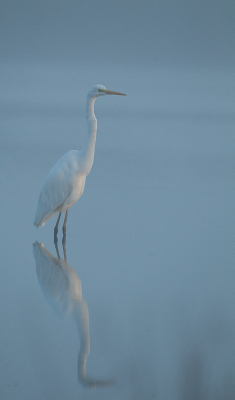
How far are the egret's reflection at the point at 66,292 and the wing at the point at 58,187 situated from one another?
62 centimetres

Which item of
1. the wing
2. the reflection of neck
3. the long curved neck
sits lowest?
the reflection of neck

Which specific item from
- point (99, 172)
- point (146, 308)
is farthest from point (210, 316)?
point (99, 172)

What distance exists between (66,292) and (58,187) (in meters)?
1.65

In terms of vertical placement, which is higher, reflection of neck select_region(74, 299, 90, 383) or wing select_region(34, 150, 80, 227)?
wing select_region(34, 150, 80, 227)

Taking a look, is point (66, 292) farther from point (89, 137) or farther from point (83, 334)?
point (89, 137)

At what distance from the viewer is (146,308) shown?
Result: 8.07ft

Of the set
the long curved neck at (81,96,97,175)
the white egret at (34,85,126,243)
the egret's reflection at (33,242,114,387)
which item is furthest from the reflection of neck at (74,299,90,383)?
the long curved neck at (81,96,97,175)

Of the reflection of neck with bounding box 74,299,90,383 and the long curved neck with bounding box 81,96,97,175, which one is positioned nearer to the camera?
the reflection of neck with bounding box 74,299,90,383

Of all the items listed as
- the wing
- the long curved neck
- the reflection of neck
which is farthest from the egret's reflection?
the long curved neck

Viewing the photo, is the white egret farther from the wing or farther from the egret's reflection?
the egret's reflection

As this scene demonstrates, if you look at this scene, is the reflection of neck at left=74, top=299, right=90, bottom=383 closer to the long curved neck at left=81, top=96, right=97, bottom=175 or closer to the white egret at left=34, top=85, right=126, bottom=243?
the white egret at left=34, top=85, right=126, bottom=243

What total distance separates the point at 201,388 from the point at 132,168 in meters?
6.65

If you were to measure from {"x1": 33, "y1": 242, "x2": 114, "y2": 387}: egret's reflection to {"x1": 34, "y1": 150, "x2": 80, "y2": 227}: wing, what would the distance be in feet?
2.03

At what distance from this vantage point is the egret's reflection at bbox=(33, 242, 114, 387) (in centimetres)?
189
